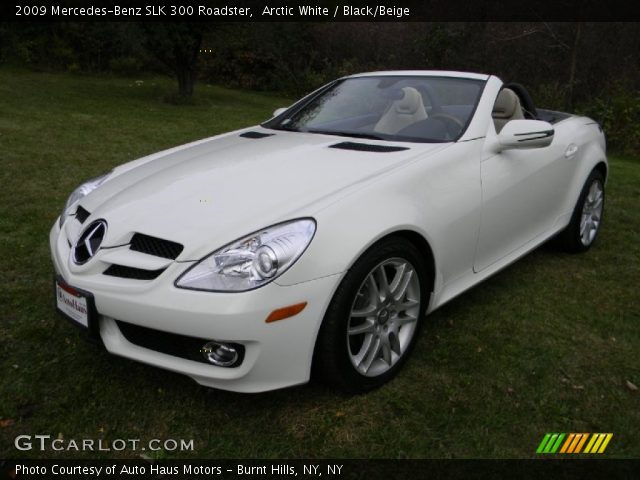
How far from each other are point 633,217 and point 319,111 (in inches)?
141

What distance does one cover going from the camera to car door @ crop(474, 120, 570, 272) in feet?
9.84

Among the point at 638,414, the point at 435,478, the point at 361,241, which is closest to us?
the point at 435,478

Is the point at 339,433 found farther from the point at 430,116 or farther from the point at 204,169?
the point at 430,116

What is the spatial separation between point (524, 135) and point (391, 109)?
78 centimetres

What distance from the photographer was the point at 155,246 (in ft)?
7.35

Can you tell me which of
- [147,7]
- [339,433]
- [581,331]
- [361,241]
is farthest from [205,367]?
[147,7]

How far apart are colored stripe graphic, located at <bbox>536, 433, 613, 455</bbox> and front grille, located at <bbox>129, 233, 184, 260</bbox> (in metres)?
1.61

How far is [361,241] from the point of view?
2.26m

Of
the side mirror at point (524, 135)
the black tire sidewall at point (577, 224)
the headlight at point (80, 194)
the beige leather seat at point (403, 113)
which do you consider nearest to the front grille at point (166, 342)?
the headlight at point (80, 194)

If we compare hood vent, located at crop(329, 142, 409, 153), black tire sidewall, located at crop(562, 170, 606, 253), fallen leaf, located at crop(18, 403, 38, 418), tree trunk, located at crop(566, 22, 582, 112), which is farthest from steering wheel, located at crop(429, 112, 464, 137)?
tree trunk, located at crop(566, 22, 582, 112)

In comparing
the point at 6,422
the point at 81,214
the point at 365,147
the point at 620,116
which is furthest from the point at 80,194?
the point at 620,116

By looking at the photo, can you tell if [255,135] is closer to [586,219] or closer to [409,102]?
[409,102]

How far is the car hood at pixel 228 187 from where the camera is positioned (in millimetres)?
2248

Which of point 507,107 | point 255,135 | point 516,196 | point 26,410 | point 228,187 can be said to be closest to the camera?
point 26,410
